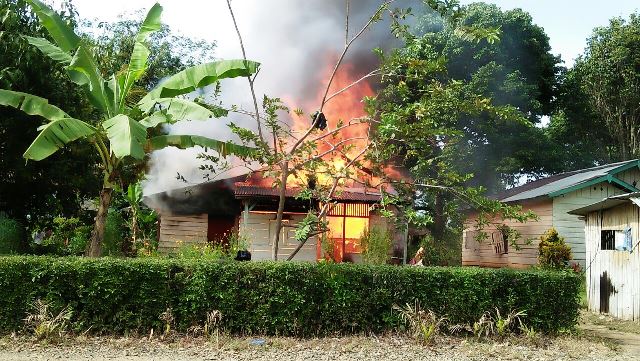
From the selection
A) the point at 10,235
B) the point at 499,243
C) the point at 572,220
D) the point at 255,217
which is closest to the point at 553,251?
the point at 572,220

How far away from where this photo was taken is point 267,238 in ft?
68.2

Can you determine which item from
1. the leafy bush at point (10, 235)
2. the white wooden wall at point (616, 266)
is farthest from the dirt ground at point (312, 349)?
the leafy bush at point (10, 235)

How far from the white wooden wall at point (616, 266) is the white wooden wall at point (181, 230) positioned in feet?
45.0

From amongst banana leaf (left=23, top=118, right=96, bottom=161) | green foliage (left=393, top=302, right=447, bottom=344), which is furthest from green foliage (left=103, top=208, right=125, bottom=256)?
green foliage (left=393, top=302, right=447, bottom=344)

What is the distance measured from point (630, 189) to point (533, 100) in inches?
363

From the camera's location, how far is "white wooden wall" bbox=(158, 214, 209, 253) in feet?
70.8

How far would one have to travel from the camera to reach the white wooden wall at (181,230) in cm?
2159

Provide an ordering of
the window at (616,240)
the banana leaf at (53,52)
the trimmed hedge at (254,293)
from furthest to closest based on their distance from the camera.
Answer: the window at (616,240) < the banana leaf at (53,52) < the trimmed hedge at (254,293)

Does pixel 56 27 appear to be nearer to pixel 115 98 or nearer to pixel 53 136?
pixel 115 98

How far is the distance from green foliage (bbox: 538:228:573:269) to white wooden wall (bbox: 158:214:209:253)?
1214 centimetres

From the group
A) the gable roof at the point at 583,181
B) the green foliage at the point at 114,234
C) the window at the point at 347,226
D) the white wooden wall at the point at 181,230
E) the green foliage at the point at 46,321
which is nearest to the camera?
the green foliage at the point at 46,321

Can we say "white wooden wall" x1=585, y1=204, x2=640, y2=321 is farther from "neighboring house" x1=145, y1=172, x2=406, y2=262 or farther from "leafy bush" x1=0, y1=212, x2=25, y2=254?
"leafy bush" x1=0, y1=212, x2=25, y2=254

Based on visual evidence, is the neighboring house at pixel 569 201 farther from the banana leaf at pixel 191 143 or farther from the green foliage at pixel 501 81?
the banana leaf at pixel 191 143

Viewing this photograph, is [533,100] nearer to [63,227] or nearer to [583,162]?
[583,162]
